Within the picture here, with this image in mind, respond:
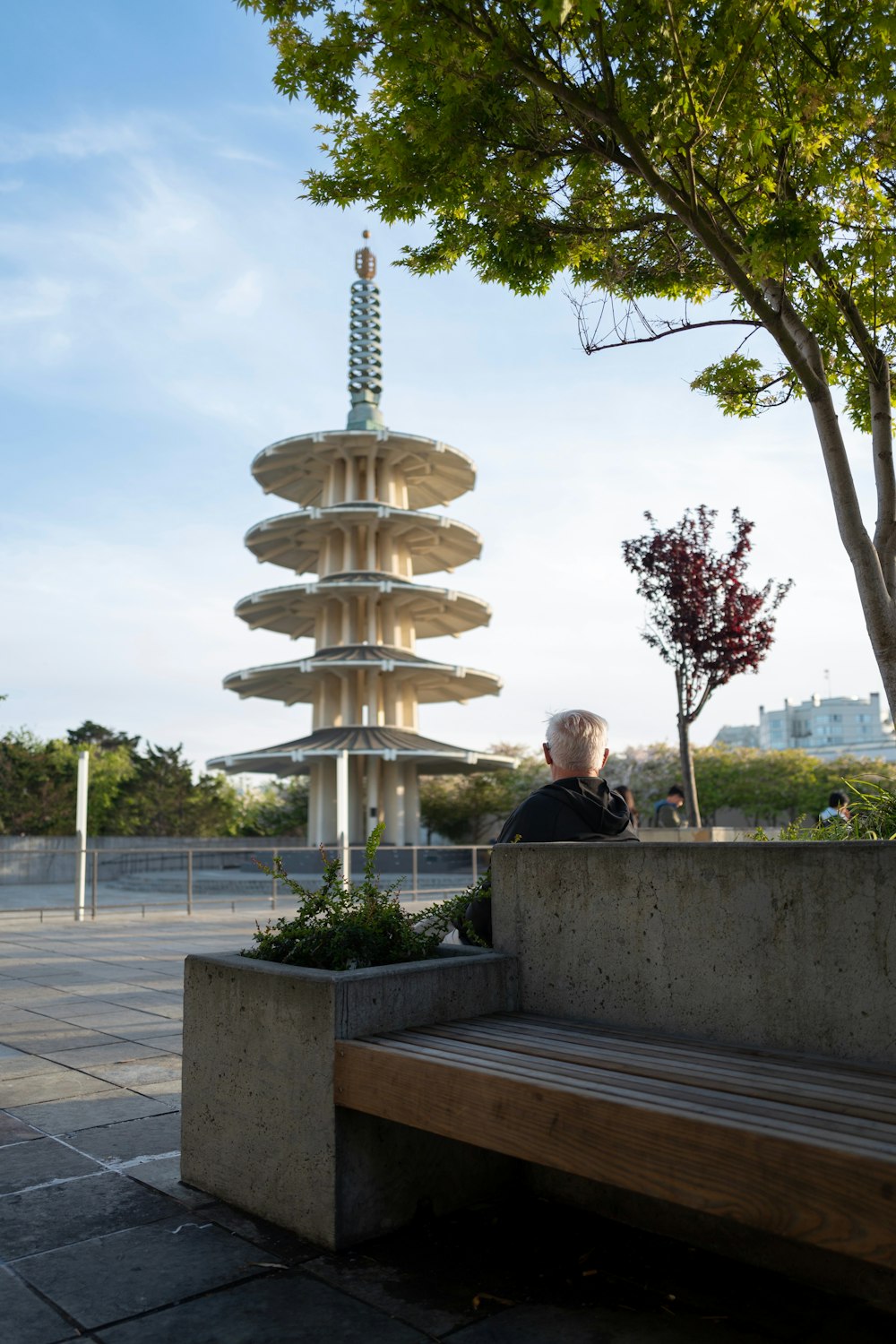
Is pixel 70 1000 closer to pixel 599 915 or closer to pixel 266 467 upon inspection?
pixel 599 915

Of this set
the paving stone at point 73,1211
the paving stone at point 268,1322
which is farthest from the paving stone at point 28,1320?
the paving stone at point 73,1211

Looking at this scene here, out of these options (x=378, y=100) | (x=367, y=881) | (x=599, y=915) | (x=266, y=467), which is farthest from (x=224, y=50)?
(x=266, y=467)

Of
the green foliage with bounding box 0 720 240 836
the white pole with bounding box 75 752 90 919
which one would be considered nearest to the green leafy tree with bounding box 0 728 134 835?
the green foliage with bounding box 0 720 240 836

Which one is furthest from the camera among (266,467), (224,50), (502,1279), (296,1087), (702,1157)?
(266,467)

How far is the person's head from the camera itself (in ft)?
14.3

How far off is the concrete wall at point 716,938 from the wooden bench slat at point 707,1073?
242mm

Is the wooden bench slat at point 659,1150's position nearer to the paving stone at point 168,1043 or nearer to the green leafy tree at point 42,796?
the paving stone at point 168,1043

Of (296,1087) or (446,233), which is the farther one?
(446,233)

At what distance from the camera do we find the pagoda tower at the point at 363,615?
34969 mm

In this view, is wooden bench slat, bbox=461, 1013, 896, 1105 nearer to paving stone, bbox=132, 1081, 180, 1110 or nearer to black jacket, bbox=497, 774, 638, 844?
black jacket, bbox=497, 774, 638, 844

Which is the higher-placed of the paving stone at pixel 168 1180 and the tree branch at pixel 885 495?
the tree branch at pixel 885 495

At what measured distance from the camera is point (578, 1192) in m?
3.60

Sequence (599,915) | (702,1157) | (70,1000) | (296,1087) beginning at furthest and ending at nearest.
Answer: (70,1000) → (599,915) → (296,1087) → (702,1157)

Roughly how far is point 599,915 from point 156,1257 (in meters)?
1.71
